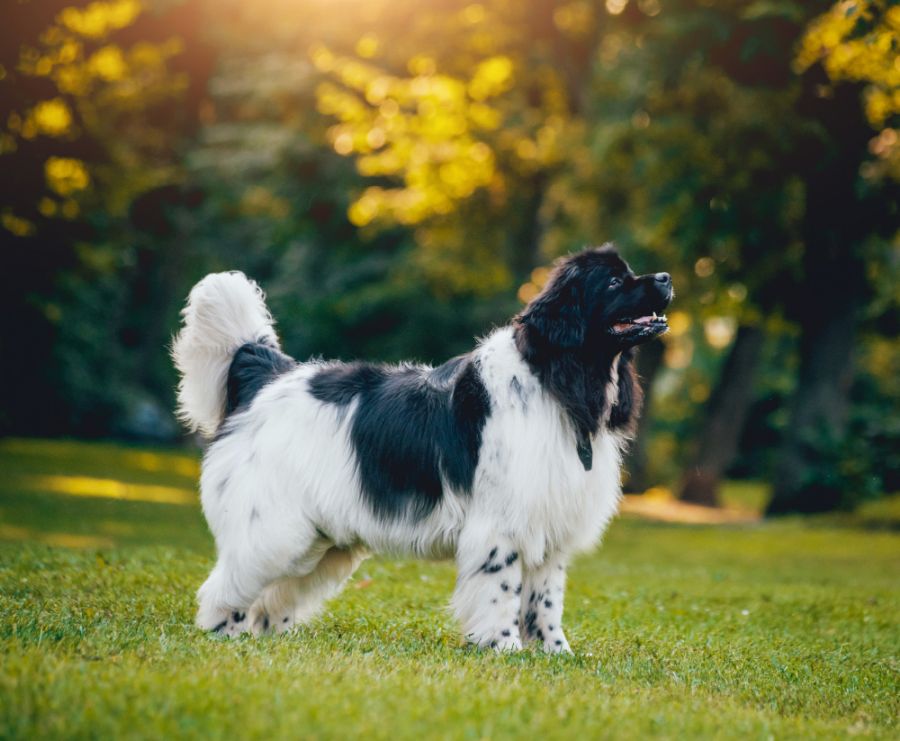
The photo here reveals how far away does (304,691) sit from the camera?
17.1 feet

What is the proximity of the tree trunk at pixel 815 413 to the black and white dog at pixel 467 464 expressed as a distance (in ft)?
56.1

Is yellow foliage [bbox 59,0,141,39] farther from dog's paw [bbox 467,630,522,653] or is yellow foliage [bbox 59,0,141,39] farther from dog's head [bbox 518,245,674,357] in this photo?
dog's paw [bbox 467,630,522,653]

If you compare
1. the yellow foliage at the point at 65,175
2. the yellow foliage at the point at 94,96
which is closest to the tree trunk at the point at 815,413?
the yellow foliage at the point at 94,96

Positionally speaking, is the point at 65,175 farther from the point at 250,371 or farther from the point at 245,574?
the point at 245,574

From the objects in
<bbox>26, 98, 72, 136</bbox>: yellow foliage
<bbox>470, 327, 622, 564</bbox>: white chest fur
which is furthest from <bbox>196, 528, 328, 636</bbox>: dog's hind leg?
<bbox>26, 98, 72, 136</bbox>: yellow foliage

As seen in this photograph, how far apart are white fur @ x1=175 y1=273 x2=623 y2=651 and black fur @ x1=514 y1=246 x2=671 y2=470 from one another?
3.5 inches

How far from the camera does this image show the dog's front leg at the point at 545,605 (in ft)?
23.8

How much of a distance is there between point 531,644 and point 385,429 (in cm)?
160

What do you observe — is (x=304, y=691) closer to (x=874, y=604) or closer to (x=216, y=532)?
(x=216, y=532)

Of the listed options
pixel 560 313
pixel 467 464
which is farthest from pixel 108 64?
pixel 467 464

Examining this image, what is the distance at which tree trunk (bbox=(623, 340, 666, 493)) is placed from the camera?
28.4 metres

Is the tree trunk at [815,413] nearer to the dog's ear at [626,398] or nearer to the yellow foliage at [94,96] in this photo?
the yellow foliage at [94,96]

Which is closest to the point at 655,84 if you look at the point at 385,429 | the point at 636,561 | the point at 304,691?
the point at 636,561

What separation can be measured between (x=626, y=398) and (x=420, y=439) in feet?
4.36
